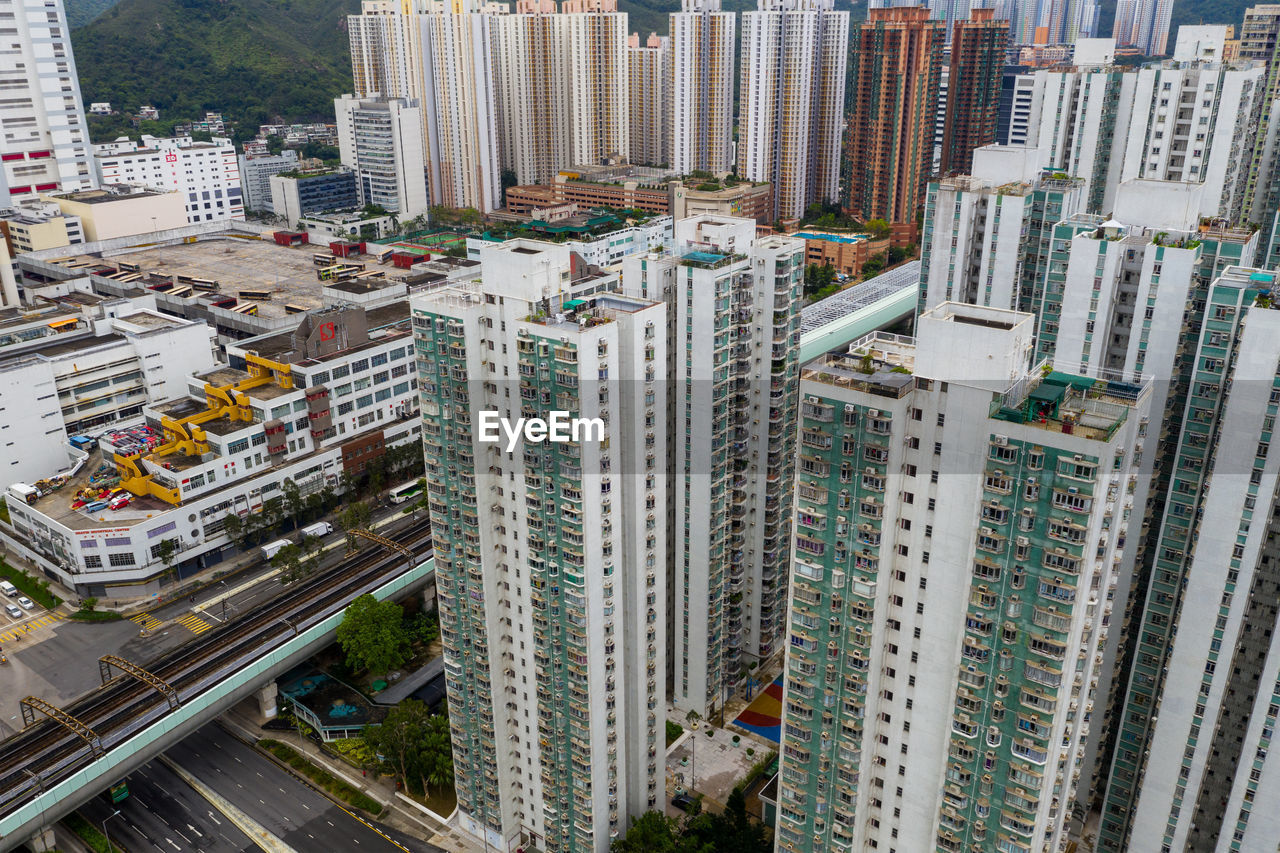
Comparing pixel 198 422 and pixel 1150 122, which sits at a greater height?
pixel 1150 122

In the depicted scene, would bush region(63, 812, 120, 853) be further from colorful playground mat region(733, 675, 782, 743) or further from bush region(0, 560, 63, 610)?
colorful playground mat region(733, 675, 782, 743)

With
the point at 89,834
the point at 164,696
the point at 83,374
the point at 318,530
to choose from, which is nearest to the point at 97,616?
the point at 164,696

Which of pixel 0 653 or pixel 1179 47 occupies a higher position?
pixel 1179 47

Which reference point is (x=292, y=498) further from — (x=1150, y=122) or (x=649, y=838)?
(x=1150, y=122)

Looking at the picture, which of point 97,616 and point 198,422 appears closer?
point 97,616

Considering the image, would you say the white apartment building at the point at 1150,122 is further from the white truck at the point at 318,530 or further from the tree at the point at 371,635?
the white truck at the point at 318,530

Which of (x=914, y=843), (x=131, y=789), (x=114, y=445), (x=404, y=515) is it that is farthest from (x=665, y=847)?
(x=114, y=445)

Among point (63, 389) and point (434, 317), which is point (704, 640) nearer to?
point (434, 317)
